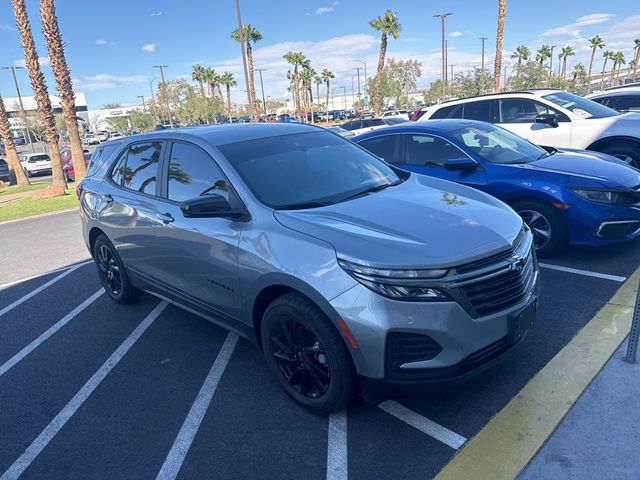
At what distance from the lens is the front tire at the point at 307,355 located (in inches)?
107

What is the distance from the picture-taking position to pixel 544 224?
525 cm

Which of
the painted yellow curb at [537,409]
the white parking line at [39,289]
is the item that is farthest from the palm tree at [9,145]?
the painted yellow curb at [537,409]

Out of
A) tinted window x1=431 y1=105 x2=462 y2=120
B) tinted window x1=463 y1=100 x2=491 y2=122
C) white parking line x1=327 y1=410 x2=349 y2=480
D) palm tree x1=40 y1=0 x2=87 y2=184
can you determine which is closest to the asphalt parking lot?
white parking line x1=327 y1=410 x2=349 y2=480

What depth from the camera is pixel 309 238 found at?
286 centimetres

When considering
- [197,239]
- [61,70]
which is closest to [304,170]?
[197,239]

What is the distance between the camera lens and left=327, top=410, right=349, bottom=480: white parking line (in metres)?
2.56

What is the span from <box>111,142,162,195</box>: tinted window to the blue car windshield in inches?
139

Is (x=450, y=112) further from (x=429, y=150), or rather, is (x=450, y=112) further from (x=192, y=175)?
(x=192, y=175)

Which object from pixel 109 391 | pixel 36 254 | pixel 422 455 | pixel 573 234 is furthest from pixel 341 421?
pixel 36 254

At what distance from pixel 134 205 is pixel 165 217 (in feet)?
2.10

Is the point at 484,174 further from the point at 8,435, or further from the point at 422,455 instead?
the point at 8,435

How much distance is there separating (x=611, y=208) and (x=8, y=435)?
5576 mm

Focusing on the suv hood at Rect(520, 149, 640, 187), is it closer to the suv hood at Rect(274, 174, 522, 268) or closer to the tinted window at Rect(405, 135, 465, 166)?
the tinted window at Rect(405, 135, 465, 166)

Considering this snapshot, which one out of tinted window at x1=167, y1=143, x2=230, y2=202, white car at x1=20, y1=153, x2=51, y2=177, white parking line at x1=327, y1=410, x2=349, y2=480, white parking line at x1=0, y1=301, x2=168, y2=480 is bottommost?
white car at x1=20, y1=153, x2=51, y2=177
